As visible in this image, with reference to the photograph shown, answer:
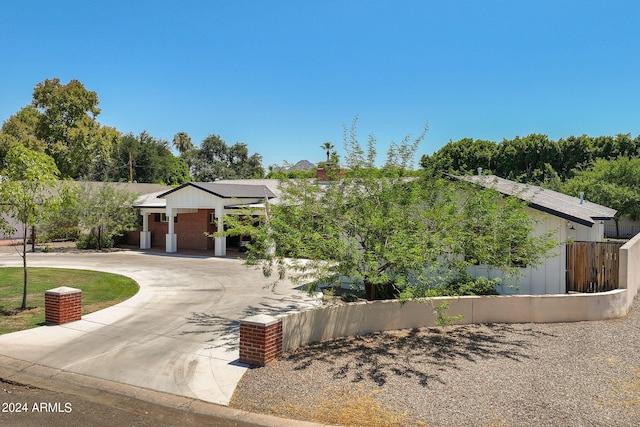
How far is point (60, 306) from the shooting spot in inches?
432

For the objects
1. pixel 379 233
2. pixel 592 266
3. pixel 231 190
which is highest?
pixel 231 190

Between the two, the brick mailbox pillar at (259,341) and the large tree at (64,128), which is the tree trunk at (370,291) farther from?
the large tree at (64,128)

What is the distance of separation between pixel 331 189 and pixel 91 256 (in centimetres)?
1889

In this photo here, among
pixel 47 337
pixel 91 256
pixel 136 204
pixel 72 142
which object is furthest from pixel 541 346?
pixel 72 142

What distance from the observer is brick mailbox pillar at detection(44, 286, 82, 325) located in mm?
11000

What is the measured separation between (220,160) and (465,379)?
65855 mm

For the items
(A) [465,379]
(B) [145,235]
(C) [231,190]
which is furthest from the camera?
(B) [145,235]

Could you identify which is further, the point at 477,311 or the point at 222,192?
the point at 222,192

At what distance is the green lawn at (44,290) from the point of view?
1159cm

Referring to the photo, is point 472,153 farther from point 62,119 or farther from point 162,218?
point 62,119

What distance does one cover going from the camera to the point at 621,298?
12.0 m

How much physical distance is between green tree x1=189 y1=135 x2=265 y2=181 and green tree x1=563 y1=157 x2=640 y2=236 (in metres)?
42.8

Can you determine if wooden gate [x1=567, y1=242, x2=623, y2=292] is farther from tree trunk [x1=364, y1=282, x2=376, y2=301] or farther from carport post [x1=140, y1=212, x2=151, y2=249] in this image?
carport post [x1=140, y1=212, x2=151, y2=249]

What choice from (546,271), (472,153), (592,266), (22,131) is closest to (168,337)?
(546,271)
